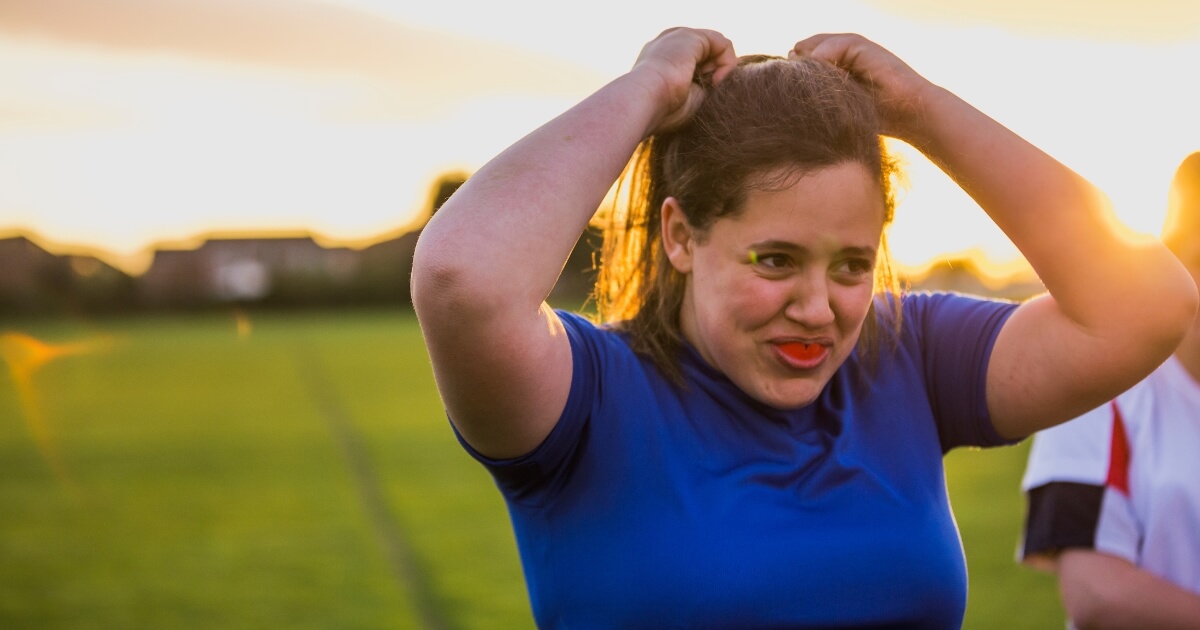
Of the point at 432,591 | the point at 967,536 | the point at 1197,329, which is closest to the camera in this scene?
the point at 1197,329

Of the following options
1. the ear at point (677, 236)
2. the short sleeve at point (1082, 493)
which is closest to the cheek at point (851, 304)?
the ear at point (677, 236)

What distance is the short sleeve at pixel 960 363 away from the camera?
2.01 metres

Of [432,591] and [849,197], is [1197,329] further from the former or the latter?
[432,591]

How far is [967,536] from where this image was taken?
7121 millimetres

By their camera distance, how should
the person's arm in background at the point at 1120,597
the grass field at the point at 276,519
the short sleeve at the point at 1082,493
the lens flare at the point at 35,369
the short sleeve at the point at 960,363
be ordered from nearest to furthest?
the short sleeve at the point at 960,363 < the person's arm in background at the point at 1120,597 < the short sleeve at the point at 1082,493 < the grass field at the point at 276,519 < the lens flare at the point at 35,369

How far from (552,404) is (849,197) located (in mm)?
586

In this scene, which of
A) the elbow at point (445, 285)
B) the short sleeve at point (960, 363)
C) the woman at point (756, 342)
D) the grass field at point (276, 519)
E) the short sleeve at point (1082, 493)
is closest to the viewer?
the elbow at point (445, 285)

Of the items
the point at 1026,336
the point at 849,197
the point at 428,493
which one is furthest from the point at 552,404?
the point at 428,493

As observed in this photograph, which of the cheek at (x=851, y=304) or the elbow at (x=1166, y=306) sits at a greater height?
the elbow at (x=1166, y=306)

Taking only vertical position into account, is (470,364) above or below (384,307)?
above

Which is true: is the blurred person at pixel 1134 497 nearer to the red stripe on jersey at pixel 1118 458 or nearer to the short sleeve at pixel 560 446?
the red stripe on jersey at pixel 1118 458

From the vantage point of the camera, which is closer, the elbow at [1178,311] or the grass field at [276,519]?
the elbow at [1178,311]

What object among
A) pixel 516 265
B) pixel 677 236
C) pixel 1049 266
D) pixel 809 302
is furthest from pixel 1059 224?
pixel 516 265

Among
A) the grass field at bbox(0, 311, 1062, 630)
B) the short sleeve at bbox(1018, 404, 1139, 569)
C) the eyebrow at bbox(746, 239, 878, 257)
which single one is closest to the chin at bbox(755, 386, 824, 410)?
the eyebrow at bbox(746, 239, 878, 257)
